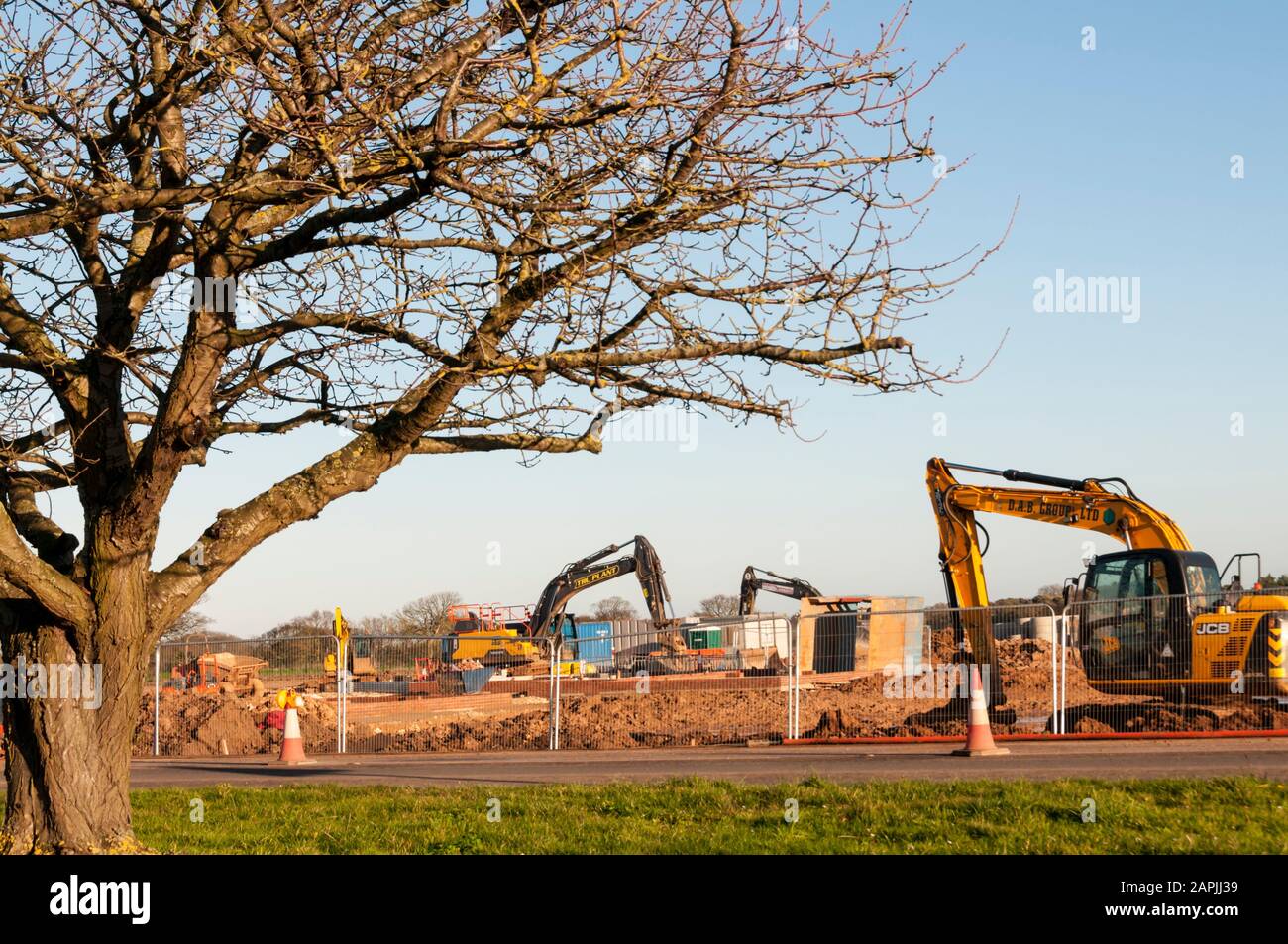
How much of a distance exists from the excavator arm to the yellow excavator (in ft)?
0.06

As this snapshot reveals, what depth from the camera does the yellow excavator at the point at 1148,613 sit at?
1711cm

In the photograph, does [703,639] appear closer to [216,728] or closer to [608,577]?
[608,577]

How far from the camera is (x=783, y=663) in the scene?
27.5 meters

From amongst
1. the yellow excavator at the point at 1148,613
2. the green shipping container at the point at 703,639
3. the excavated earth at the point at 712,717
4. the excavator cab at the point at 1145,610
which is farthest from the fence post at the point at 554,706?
the green shipping container at the point at 703,639

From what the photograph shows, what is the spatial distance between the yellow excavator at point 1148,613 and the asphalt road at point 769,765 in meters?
1.82

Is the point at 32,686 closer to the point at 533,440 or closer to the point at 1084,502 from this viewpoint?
the point at 533,440

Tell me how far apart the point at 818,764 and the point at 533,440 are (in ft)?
23.7

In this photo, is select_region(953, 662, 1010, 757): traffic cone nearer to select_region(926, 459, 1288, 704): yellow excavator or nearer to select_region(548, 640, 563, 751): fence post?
select_region(926, 459, 1288, 704): yellow excavator

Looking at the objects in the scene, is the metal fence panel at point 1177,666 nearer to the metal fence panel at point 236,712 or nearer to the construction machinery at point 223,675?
the metal fence panel at point 236,712

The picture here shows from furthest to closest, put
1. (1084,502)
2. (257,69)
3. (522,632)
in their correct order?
(522,632), (1084,502), (257,69)

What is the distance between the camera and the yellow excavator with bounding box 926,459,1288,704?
1711 cm

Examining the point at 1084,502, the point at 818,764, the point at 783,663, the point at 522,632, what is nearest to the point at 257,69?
the point at 818,764

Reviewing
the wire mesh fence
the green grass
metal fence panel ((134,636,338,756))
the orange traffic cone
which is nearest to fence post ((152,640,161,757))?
metal fence panel ((134,636,338,756))

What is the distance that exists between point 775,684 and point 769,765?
224 inches
